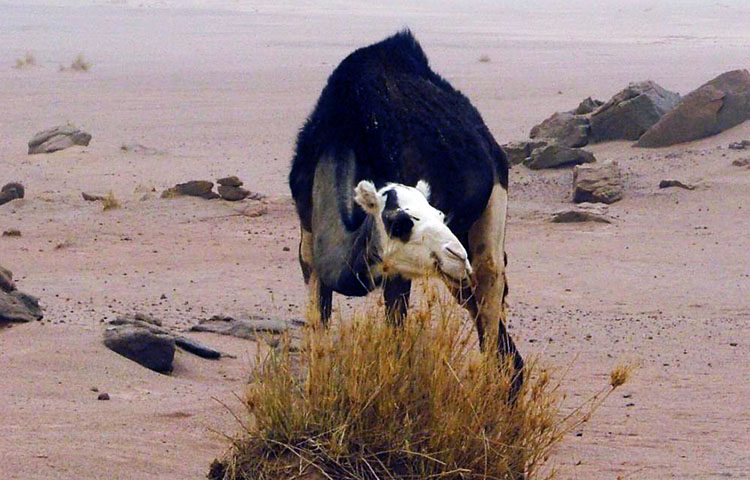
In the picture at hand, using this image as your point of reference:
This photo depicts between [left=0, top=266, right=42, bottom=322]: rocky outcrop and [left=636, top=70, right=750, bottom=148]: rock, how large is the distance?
12.1 meters

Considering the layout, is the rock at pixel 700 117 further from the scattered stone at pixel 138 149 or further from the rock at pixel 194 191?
the scattered stone at pixel 138 149

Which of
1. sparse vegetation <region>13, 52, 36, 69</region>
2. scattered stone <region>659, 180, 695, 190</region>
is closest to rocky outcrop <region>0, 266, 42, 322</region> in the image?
Answer: scattered stone <region>659, 180, 695, 190</region>

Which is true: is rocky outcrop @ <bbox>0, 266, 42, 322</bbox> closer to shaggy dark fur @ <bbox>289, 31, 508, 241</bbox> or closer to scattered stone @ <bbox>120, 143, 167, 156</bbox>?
shaggy dark fur @ <bbox>289, 31, 508, 241</bbox>

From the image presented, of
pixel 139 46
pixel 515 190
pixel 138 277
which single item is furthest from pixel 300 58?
pixel 138 277

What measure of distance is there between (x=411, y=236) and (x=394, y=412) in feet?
2.53

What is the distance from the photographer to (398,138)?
724cm

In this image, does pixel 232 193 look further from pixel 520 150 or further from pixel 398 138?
pixel 398 138

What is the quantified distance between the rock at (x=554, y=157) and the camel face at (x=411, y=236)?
12.6m

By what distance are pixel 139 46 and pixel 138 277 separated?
127 ft

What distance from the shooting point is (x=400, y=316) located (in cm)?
Result: 618

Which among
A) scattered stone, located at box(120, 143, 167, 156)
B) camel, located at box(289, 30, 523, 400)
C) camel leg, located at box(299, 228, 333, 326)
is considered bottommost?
scattered stone, located at box(120, 143, 167, 156)

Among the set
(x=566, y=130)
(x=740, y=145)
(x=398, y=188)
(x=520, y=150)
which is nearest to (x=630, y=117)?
(x=566, y=130)

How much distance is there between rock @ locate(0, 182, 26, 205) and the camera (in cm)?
1639

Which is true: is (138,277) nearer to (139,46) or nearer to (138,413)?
(138,413)
